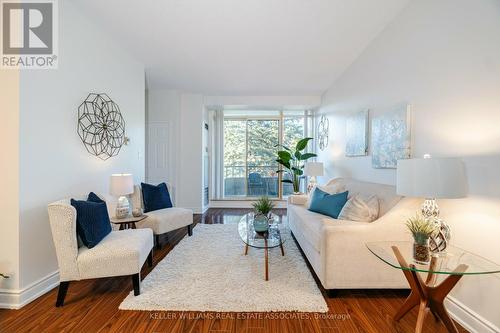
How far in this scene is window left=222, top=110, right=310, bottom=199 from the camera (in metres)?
6.10

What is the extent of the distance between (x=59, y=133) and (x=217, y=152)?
392 centimetres

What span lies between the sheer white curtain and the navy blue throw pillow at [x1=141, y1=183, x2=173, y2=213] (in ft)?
8.05

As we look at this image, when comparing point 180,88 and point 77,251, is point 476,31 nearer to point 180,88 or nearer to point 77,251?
point 77,251

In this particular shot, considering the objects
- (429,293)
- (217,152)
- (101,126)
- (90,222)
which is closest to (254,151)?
(217,152)

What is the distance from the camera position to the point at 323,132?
5.21 metres

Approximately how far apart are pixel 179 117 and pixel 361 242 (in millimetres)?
4454

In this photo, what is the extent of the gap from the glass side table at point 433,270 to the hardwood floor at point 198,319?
24 cm

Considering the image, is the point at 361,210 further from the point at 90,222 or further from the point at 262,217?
the point at 90,222

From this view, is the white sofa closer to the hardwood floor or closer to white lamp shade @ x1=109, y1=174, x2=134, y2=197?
the hardwood floor

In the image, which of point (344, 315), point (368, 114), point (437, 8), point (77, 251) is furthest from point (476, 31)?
point (77, 251)

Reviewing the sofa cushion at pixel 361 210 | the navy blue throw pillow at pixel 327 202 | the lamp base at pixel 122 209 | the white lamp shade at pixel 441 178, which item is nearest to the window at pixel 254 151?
the navy blue throw pillow at pixel 327 202

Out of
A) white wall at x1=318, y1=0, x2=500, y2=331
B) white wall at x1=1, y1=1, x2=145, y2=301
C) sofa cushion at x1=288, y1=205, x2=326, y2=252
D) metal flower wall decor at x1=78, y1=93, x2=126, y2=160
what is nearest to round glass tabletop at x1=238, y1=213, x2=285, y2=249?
sofa cushion at x1=288, y1=205, x2=326, y2=252

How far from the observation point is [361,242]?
6.58 ft

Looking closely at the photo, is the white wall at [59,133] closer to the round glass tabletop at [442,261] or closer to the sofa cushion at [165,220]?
the sofa cushion at [165,220]
